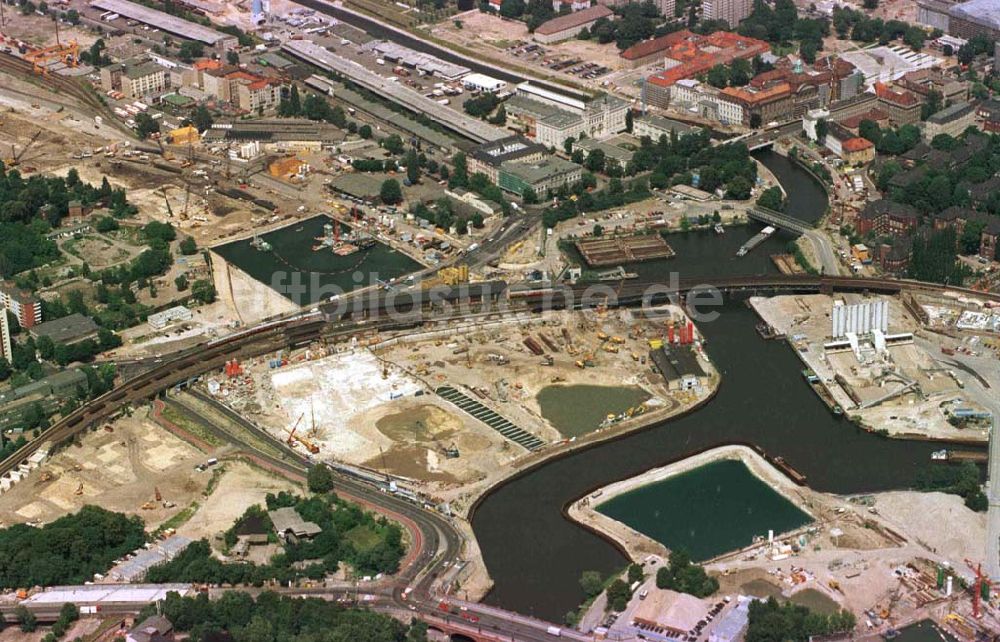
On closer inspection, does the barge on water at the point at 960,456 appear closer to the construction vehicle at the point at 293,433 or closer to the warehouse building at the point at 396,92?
the construction vehicle at the point at 293,433

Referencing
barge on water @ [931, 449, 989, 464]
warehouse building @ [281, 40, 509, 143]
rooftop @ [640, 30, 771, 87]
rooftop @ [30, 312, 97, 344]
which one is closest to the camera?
barge on water @ [931, 449, 989, 464]

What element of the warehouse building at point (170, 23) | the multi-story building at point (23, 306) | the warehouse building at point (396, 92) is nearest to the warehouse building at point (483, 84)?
the warehouse building at point (396, 92)

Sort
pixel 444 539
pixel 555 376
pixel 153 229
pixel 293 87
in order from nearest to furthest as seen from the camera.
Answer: pixel 444 539 < pixel 555 376 < pixel 153 229 < pixel 293 87

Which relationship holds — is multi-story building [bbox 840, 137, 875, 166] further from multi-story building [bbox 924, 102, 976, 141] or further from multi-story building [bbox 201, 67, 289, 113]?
multi-story building [bbox 201, 67, 289, 113]

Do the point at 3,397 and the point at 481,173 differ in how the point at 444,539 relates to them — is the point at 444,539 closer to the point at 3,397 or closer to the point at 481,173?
the point at 3,397

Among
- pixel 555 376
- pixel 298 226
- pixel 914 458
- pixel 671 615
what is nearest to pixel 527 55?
pixel 298 226

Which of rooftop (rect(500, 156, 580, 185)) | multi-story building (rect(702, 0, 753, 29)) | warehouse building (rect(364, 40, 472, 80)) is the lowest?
warehouse building (rect(364, 40, 472, 80))

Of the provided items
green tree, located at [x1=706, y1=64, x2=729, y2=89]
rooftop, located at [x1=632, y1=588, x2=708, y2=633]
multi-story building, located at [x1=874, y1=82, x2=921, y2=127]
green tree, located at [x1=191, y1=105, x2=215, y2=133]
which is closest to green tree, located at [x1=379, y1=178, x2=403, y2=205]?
green tree, located at [x1=191, y1=105, x2=215, y2=133]
